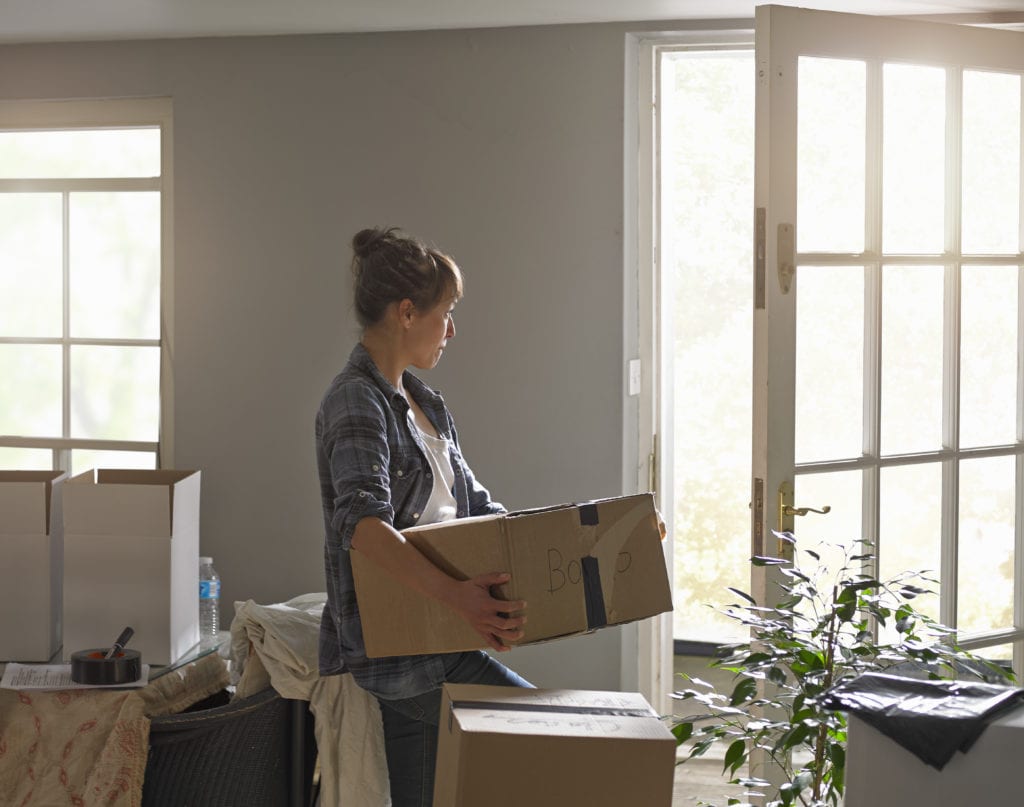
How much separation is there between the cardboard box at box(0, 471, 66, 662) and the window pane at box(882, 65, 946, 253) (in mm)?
1873

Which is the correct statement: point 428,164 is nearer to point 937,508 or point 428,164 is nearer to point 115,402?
point 115,402

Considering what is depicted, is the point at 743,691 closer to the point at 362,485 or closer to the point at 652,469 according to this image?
the point at 362,485

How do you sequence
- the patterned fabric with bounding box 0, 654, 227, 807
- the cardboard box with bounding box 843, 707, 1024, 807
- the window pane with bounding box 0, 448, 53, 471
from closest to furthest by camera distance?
1. the cardboard box with bounding box 843, 707, 1024, 807
2. the patterned fabric with bounding box 0, 654, 227, 807
3. the window pane with bounding box 0, 448, 53, 471

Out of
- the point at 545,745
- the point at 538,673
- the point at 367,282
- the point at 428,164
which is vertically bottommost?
the point at 538,673

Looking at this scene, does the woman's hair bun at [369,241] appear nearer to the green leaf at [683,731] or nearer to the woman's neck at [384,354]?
the woman's neck at [384,354]

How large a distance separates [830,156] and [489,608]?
1265 millimetres

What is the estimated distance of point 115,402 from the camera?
126 inches

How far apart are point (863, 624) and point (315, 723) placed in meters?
1.04

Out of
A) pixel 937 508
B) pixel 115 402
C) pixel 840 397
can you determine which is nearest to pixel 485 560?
pixel 840 397

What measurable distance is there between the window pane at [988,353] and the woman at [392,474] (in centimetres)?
119

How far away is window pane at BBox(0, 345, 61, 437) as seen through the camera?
10.6ft

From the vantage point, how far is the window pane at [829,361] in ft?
7.45

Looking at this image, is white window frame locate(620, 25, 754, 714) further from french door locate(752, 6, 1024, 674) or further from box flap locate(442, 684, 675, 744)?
box flap locate(442, 684, 675, 744)

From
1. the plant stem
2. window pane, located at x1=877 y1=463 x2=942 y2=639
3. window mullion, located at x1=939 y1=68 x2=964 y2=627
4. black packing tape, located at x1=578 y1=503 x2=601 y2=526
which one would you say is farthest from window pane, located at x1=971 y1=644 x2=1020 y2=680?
black packing tape, located at x1=578 y1=503 x2=601 y2=526
